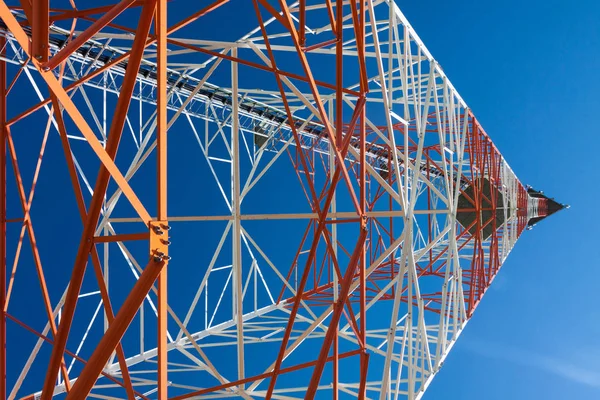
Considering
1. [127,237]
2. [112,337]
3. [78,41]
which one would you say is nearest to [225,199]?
[127,237]

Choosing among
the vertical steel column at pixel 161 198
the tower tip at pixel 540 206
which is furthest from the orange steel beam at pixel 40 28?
the tower tip at pixel 540 206

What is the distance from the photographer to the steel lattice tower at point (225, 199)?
31.1ft

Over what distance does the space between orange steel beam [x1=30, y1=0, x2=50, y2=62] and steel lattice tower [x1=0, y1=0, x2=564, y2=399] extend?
65 cm

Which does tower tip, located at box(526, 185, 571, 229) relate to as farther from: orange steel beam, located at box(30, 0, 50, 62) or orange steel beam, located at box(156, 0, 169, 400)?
orange steel beam, located at box(30, 0, 50, 62)

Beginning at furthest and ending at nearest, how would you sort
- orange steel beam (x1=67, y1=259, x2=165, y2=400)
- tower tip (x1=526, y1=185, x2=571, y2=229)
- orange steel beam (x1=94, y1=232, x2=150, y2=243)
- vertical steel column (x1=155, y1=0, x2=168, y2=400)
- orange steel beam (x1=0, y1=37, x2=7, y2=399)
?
tower tip (x1=526, y1=185, x2=571, y2=229)
orange steel beam (x1=0, y1=37, x2=7, y2=399)
orange steel beam (x1=94, y1=232, x2=150, y2=243)
vertical steel column (x1=155, y1=0, x2=168, y2=400)
orange steel beam (x1=67, y1=259, x2=165, y2=400)

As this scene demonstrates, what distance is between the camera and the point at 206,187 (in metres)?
25.1

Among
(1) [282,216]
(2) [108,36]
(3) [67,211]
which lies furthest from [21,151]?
(1) [282,216]

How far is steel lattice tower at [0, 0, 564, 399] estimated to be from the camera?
31.1ft

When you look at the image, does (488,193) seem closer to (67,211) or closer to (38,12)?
(67,211)

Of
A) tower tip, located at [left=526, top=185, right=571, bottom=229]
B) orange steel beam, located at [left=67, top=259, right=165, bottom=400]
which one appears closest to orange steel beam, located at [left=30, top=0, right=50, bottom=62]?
orange steel beam, located at [left=67, top=259, right=165, bottom=400]

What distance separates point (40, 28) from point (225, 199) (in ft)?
41.7

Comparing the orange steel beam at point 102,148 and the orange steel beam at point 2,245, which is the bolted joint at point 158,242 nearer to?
the orange steel beam at point 102,148

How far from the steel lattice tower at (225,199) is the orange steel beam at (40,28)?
648 millimetres

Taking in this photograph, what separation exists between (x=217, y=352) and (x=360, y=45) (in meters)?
18.8
